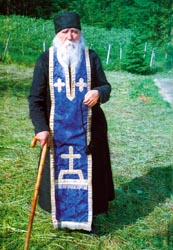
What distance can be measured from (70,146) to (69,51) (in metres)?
0.69

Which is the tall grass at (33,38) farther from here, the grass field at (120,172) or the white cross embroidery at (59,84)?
the white cross embroidery at (59,84)

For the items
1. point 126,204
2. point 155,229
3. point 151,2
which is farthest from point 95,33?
point 155,229

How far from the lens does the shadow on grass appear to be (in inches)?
147

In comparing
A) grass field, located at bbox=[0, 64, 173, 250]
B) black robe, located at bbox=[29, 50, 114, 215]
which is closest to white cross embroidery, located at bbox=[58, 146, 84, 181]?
black robe, located at bbox=[29, 50, 114, 215]

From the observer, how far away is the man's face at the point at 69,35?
2.95 metres

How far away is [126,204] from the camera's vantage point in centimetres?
402

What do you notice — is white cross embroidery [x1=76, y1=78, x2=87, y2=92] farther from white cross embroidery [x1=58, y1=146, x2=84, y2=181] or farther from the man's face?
white cross embroidery [x1=58, y1=146, x2=84, y2=181]

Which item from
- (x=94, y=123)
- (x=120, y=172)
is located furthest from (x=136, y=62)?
(x=94, y=123)

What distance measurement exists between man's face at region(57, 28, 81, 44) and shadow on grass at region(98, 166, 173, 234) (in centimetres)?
161

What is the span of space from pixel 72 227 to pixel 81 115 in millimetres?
912

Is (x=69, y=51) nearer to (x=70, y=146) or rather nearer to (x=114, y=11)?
(x=70, y=146)

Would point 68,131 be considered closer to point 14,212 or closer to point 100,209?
point 100,209

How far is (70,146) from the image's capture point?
3.14 m

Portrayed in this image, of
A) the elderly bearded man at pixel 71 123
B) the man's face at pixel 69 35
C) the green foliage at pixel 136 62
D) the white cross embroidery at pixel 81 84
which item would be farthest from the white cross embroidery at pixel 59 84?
the green foliage at pixel 136 62
